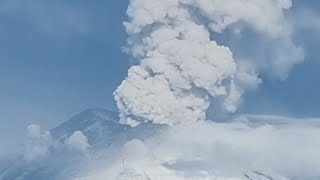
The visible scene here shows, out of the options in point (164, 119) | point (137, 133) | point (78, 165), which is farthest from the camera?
point (78, 165)

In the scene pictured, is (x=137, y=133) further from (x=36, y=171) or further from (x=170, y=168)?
(x=36, y=171)

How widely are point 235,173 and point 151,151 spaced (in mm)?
16582

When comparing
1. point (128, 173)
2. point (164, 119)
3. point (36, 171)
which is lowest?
point (164, 119)

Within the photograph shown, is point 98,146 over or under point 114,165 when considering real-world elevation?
over

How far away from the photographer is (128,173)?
159 meters

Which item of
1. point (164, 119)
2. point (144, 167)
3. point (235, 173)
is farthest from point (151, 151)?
point (164, 119)

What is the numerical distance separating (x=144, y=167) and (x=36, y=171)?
40.6m

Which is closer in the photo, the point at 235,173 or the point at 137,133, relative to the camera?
the point at 137,133

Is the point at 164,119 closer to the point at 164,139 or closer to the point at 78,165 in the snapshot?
the point at 164,139

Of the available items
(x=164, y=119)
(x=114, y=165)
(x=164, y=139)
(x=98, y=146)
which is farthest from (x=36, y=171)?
(x=164, y=119)

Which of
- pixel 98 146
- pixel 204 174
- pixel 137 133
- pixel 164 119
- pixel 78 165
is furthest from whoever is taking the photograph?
pixel 98 146

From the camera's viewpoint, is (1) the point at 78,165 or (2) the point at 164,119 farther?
(1) the point at 78,165

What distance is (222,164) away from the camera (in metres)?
165

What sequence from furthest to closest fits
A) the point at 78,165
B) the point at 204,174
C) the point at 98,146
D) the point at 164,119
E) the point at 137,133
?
the point at 98,146
the point at 78,165
the point at 204,174
the point at 137,133
the point at 164,119
